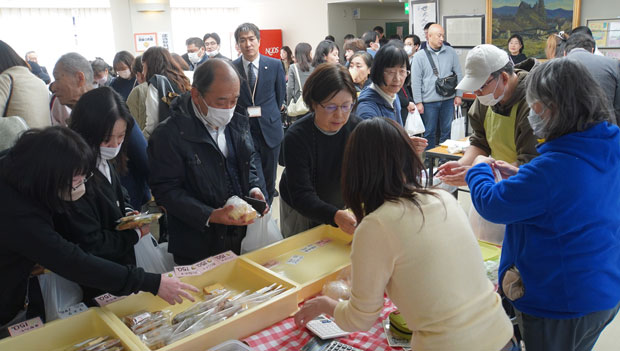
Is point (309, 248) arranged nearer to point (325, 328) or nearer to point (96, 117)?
point (325, 328)

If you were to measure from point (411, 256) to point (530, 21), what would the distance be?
292 inches

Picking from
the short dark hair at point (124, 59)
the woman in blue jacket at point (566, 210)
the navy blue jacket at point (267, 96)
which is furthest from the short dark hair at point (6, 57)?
the woman in blue jacket at point (566, 210)

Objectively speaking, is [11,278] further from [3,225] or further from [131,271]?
[131,271]

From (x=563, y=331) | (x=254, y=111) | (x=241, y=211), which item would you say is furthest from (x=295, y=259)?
(x=254, y=111)

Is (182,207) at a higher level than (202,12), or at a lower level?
lower

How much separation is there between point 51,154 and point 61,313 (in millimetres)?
609

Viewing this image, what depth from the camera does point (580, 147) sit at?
4.94 feet

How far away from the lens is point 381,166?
1306 millimetres

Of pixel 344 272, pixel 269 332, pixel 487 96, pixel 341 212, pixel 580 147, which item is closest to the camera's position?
pixel 580 147

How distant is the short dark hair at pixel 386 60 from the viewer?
3068 millimetres

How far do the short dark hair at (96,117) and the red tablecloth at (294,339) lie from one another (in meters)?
1.07

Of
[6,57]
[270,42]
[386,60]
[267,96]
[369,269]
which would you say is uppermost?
[270,42]

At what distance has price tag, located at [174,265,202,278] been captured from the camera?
1.95 metres

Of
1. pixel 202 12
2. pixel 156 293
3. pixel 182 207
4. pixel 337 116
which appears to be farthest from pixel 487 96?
pixel 202 12
